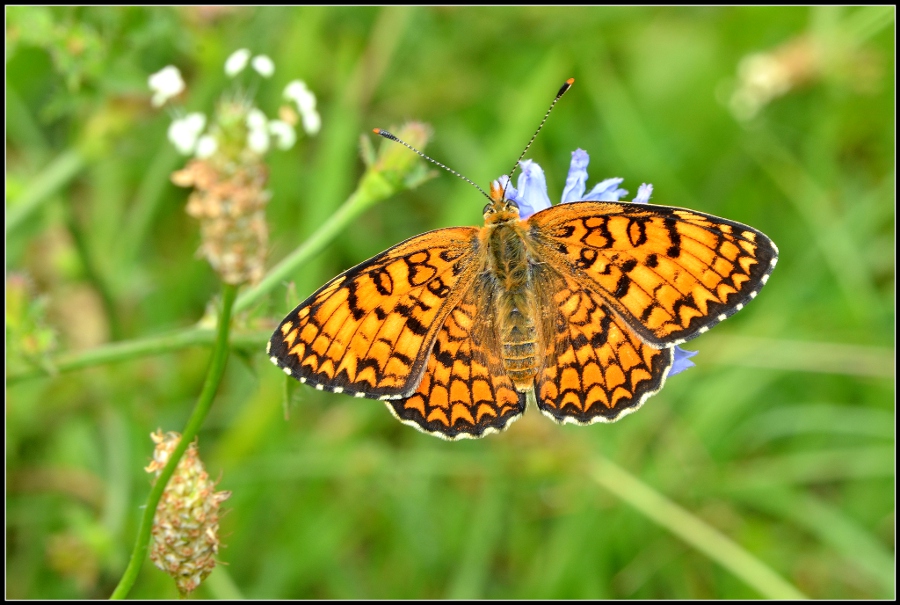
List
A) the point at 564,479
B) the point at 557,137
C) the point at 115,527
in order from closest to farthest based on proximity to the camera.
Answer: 1. the point at 115,527
2. the point at 564,479
3. the point at 557,137

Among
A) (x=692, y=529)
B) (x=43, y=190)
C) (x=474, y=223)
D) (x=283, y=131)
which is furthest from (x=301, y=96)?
(x=692, y=529)

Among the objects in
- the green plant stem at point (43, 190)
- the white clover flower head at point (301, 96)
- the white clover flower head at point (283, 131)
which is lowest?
the white clover flower head at point (283, 131)

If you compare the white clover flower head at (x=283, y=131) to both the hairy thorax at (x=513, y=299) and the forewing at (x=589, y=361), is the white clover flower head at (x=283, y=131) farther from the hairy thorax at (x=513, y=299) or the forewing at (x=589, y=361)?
the forewing at (x=589, y=361)

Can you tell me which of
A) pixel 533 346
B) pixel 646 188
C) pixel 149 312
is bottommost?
pixel 533 346

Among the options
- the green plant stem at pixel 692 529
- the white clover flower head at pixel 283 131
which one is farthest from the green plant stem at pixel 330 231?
the green plant stem at pixel 692 529

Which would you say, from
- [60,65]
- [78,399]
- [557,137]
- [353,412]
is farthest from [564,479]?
[60,65]

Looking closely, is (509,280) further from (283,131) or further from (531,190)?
(283,131)

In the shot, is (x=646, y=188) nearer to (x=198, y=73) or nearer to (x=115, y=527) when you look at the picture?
(x=115, y=527)
